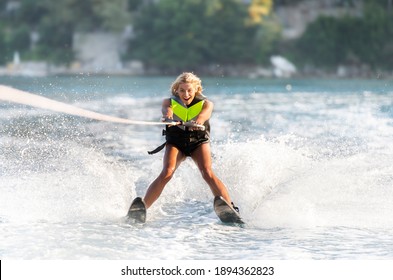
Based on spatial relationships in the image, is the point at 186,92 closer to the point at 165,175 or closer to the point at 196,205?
the point at 165,175

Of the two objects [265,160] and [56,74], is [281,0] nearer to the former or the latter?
[56,74]

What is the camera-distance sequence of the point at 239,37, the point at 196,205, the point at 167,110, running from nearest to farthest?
the point at 167,110, the point at 196,205, the point at 239,37

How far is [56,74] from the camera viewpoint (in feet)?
271

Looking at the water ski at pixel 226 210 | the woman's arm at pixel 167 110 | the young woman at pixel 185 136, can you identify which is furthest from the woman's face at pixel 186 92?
the water ski at pixel 226 210

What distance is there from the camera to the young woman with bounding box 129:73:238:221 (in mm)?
7965

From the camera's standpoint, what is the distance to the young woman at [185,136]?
314 inches

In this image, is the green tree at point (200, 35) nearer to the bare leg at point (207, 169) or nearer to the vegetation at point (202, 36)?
the vegetation at point (202, 36)

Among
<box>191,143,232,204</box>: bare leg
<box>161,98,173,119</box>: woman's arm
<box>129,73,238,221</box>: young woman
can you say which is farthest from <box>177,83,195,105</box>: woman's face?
<box>191,143,232,204</box>: bare leg

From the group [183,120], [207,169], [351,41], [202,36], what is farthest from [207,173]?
[202,36]

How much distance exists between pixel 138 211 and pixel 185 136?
0.77m

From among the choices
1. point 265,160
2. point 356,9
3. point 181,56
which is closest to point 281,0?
point 356,9

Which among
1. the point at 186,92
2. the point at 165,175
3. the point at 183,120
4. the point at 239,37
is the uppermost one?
the point at 239,37

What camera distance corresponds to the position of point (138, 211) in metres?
7.93

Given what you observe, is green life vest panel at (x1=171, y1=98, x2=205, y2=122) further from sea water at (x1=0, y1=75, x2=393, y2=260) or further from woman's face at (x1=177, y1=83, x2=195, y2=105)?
sea water at (x1=0, y1=75, x2=393, y2=260)
